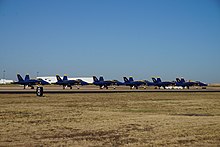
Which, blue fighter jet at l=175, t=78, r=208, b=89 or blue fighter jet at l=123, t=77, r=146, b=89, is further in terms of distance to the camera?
blue fighter jet at l=175, t=78, r=208, b=89

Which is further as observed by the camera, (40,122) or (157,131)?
(40,122)

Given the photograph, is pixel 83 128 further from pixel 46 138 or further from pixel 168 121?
pixel 168 121

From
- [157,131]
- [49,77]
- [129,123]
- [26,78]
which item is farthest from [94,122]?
[49,77]

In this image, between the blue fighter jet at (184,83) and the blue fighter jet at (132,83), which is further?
the blue fighter jet at (184,83)

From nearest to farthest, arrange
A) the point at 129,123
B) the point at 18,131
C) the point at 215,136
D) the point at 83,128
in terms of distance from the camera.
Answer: the point at 215,136 → the point at 18,131 → the point at 83,128 → the point at 129,123

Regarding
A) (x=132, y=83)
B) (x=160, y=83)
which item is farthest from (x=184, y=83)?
(x=132, y=83)

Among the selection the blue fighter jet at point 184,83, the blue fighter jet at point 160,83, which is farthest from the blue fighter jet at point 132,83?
the blue fighter jet at point 184,83

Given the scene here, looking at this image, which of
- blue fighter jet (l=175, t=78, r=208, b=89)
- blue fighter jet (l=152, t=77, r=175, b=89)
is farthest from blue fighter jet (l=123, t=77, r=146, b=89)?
blue fighter jet (l=175, t=78, r=208, b=89)

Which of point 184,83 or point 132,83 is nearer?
point 132,83

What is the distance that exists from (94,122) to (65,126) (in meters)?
2.19

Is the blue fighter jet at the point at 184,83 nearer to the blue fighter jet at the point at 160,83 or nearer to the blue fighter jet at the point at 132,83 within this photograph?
the blue fighter jet at the point at 160,83

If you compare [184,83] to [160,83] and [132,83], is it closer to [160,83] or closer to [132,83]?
[160,83]

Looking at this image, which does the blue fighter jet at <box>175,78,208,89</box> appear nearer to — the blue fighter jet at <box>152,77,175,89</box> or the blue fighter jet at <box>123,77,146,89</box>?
the blue fighter jet at <box>152,77,175,89</box>

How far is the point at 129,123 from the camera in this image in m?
18.2
